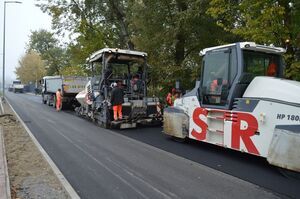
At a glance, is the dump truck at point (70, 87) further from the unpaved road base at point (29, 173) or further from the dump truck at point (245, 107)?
the dump truck at point (245, 107)

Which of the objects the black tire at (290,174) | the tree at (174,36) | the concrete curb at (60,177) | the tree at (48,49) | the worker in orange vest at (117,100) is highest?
the tree at (48,49)

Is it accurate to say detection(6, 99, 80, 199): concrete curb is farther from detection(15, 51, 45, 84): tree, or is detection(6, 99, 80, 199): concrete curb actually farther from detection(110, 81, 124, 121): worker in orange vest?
detection(15, 51, 45, 84): tree

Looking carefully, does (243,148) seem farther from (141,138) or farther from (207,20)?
(207,20)

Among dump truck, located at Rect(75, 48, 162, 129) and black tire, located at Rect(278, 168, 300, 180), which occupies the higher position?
dump truck, located at Rect(75, 48, 162, 129)

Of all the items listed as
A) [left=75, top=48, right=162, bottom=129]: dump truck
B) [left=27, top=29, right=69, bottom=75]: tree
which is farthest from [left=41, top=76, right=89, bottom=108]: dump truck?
[left=27, top=29, right=69, bottom=75]: tree

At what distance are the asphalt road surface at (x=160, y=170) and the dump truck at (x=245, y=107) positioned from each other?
0.43 meters

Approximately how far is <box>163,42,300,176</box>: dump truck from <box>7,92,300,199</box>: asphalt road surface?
16.8 inches

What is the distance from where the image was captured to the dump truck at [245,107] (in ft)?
23.2

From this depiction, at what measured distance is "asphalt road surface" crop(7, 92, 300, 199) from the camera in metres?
6.20

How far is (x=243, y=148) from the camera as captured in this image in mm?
8125

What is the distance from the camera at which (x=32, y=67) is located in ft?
258

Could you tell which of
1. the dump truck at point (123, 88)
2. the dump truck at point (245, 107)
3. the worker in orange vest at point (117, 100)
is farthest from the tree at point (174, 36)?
the dump truck at point (245, 107)

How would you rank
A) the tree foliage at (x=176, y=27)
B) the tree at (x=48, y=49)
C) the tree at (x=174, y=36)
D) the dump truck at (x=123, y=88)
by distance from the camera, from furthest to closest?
the tree at (x=48, y=49) → the tree at (x=174, y=36) → the dump truck at (x=123, y=88) → the tree foliage at (x=176, y=27)

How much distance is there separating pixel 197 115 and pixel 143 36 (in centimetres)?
1082
